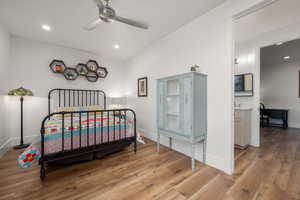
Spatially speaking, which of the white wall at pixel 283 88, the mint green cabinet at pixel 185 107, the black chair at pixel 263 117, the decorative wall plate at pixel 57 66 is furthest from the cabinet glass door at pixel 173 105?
the white wall at pixel 283 88

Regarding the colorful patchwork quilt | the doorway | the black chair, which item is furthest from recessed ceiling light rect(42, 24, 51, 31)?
the black chair

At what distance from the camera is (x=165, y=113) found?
8.13 ft

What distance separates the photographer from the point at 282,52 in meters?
3.88

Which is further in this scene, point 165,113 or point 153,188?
point 165,113

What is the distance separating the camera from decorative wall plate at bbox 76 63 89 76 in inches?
150

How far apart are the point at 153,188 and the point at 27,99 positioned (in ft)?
12.1

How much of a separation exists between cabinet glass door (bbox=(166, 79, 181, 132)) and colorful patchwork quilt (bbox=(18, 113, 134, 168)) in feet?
2.84

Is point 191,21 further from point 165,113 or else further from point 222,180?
point 222,180

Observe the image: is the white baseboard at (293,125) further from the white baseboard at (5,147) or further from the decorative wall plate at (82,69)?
the white baseboard at (5,147)

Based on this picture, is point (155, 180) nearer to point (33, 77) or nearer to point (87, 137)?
point (87, 137)

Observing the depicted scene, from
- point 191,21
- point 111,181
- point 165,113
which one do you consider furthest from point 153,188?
point 191,21

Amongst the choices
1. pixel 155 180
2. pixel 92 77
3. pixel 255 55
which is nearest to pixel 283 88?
pixel 255 55

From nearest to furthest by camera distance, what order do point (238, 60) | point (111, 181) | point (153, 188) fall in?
point (153, 188) → point (111, 181) → point (238, 60)

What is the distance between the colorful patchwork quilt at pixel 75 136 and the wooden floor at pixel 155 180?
0.36m
